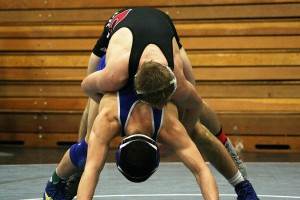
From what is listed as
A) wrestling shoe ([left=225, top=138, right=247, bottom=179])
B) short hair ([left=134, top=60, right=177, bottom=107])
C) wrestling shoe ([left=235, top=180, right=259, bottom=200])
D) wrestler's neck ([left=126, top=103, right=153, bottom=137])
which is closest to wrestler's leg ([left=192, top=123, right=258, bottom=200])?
wrestling shoe ([left=235, top=180, right=259, bottom=200])

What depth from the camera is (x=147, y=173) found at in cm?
361

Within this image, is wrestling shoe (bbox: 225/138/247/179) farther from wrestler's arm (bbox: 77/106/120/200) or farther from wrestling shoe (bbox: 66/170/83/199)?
wrestler's arm (bbox: 77/106/120/200)

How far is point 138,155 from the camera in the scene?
355 cm

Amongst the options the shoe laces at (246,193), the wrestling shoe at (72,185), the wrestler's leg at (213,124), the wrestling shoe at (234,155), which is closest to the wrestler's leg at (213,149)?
the shoe laces at (246,193)

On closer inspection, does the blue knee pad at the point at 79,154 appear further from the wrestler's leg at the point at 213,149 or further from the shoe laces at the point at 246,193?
the shoe laces at the point at 246,193

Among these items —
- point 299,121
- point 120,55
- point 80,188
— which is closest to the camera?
point 80,188

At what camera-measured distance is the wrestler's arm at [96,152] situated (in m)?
3.50

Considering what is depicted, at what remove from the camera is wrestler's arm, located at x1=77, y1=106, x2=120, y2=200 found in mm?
3496

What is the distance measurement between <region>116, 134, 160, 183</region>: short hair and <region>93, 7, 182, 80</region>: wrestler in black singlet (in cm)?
35

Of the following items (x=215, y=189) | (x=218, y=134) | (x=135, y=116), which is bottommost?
(x=218, y=134)

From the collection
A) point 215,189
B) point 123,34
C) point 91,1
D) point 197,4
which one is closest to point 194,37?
point 197,4

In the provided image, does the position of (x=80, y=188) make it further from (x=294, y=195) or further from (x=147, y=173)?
(x=294, y=195)

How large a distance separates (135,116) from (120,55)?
0.33 meters

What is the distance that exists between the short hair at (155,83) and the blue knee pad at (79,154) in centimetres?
71
